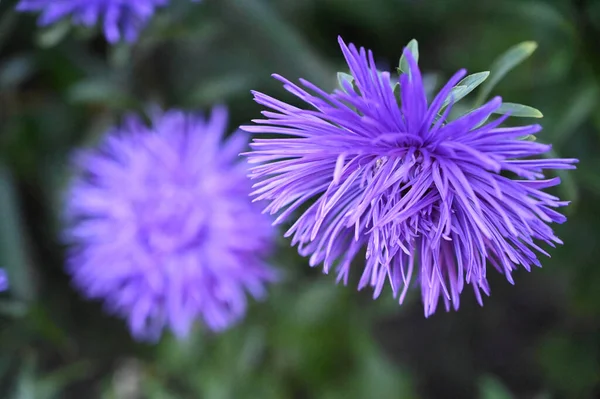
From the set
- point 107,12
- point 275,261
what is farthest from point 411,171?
point 275,261

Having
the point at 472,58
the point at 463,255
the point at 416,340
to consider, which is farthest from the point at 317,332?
the point at 463,255

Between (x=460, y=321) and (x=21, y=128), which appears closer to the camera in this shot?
(x=21, y=128)

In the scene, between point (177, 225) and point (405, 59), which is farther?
point (177, 225)

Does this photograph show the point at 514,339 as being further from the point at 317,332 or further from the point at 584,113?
the point at 584,113

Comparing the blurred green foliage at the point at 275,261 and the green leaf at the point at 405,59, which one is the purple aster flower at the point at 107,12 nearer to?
the blurred green foliage at the point at 275,261

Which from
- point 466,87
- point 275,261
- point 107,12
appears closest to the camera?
point 466,87

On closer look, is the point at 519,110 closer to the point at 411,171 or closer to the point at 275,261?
the point at 411,171
